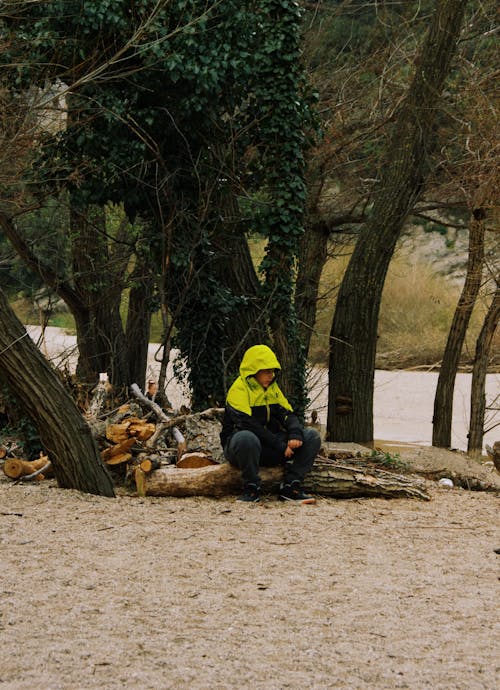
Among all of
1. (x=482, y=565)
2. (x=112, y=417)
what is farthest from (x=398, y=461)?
(x=482, y=565)

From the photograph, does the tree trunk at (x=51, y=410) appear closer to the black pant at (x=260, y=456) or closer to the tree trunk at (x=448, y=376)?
→ the black pant at (x=260, y=456)

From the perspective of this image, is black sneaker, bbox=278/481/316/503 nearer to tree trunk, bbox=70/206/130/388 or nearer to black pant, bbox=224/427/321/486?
black pant, bbox=224/427/321/486

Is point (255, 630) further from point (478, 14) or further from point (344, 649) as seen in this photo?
point (478, 14)

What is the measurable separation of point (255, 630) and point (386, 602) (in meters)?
0.90

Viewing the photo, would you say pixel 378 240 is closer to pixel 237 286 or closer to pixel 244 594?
pixel 237 286

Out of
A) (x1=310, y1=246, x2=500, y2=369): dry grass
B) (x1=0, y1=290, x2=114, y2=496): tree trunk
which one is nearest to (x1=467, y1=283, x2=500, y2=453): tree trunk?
(x1=0, y1=290, x2=114, y2=496): tree trunk

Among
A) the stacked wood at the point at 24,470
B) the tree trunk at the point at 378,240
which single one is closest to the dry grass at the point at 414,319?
the tree trunk at the point at 378,240

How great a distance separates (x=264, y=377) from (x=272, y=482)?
36.3 inches

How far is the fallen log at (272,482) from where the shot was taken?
8266 millimetres

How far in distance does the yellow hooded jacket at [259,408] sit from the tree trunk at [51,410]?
1101 mm

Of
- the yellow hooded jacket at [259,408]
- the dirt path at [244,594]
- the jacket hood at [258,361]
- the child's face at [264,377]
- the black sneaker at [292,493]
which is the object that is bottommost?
the dirt path at [244,594]

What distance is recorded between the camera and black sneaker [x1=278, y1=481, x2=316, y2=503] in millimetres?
8188

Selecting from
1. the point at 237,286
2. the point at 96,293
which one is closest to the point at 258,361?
the point at 237,286

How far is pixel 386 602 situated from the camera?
5488 millimetres
